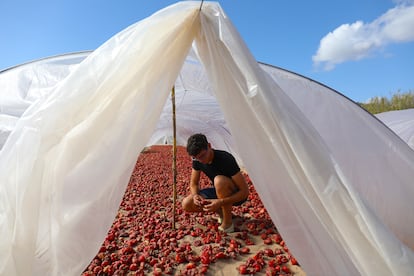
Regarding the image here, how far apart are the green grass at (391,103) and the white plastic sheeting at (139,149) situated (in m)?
11.8

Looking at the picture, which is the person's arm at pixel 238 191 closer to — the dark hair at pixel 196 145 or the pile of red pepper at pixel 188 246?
the pile of red pepper at pixel 188 246

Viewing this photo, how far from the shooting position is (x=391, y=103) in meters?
11.7

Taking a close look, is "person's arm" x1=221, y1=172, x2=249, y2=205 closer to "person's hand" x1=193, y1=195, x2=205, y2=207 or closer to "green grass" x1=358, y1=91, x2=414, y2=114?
"person's hand" x1=193, y1=195, x2=205, y2=207

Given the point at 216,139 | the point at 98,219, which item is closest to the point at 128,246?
the point at 98,219

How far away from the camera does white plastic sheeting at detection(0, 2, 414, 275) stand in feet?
4.22

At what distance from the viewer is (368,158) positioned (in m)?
1.88

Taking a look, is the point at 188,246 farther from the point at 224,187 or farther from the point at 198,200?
the point at 224,187

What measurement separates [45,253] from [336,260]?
1.46m

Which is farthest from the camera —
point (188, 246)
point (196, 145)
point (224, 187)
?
point (224, 187)

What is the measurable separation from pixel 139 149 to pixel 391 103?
13.2m

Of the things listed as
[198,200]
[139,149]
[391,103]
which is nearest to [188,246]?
[198,200]

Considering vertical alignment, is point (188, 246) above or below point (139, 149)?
below

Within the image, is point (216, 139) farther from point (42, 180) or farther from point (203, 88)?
point (42, 180)

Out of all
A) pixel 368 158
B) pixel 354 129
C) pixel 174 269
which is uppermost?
pixel 354 129
